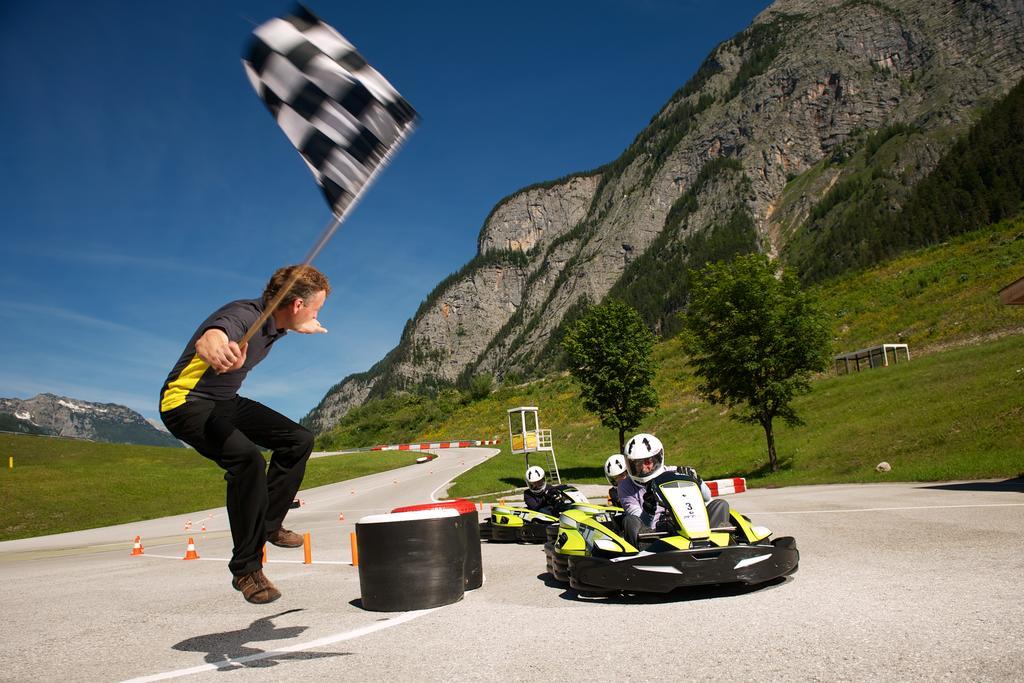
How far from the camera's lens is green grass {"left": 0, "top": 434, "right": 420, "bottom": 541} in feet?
90.6

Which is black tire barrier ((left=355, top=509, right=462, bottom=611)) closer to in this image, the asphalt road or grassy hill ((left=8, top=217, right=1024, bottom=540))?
the asphalt road

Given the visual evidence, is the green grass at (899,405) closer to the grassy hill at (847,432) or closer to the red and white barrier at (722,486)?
the grassy hill at (847,432)

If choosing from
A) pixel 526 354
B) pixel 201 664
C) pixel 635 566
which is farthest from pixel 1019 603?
pixel 526 354

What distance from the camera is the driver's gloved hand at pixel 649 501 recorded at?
7397 mm

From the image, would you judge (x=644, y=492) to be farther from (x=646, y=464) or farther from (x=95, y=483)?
(x=95, y=483)

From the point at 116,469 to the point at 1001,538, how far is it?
143 ft

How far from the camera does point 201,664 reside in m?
4.30

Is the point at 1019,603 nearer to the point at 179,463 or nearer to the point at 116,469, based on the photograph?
the point at 116,469

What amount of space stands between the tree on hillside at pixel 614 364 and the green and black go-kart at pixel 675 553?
2848cm

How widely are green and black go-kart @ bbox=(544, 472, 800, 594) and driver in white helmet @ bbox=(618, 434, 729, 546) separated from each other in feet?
0.63

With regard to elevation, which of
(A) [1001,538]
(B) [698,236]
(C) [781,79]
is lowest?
(A) [1001,538]

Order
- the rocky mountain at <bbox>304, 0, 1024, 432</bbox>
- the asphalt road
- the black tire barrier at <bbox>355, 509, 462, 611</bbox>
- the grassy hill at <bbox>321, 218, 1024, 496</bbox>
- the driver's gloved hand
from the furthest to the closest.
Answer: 1. the rocky mountain at <bbox>304, 0, 1024, 432</bbox>
2. the grassy hill at <bbox>321, 218, 1024, 496</bbox>
3. the driver's gloved hand
4. the black tire barrier at <bbox>355, 509, 462, 611</bbox>
5. the asphalt road

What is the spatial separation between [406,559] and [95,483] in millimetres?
34323

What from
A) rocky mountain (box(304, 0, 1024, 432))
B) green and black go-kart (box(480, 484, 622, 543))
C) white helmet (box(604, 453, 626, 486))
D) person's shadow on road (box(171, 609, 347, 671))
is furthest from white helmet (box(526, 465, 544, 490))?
rocky mountain (box(304, 0, 1024, 432))
